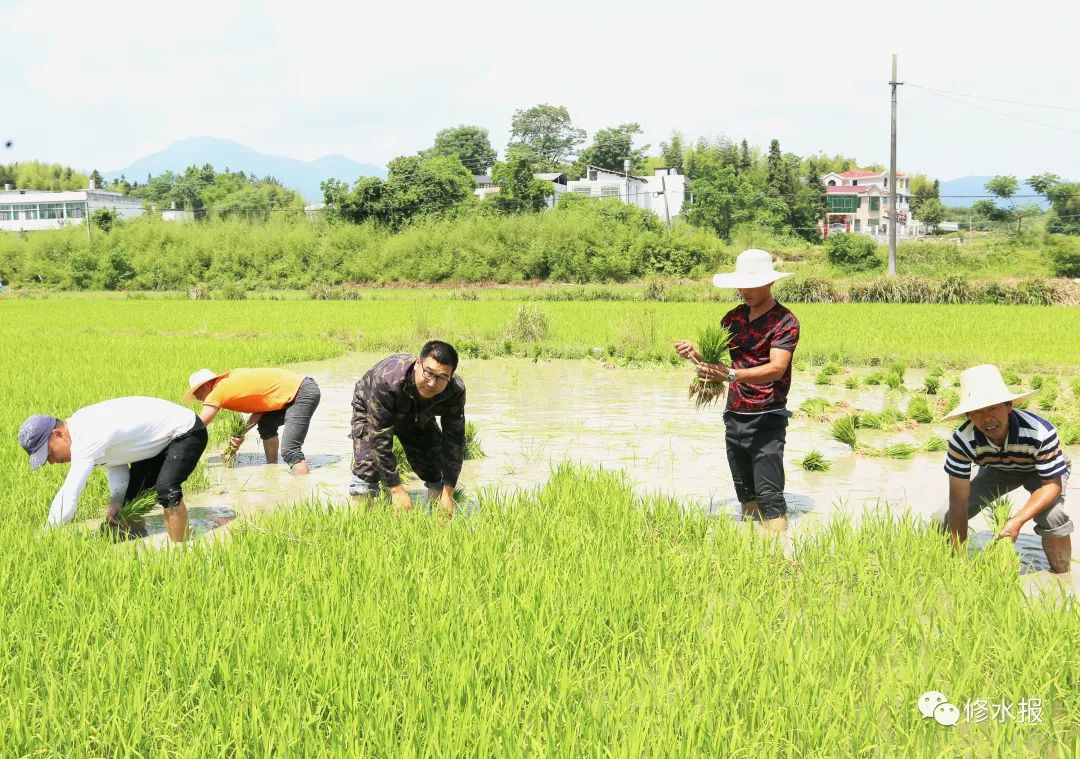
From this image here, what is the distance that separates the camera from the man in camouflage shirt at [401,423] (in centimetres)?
414

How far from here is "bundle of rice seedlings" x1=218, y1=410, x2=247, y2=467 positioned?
588 centimetres

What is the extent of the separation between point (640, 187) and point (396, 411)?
51.0 meters

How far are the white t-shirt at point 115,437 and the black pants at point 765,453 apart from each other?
2545 millimetres

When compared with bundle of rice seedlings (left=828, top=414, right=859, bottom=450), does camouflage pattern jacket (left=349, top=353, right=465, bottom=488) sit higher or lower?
higher

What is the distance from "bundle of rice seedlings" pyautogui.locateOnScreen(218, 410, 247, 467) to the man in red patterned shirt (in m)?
3.11

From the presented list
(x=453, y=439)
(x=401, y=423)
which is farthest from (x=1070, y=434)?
(x=401, y=423)

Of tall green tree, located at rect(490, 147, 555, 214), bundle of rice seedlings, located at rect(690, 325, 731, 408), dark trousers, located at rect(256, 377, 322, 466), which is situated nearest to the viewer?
bundle of rice seedlings, located at rect(690, 325, 731, 408)

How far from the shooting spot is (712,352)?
4551 millimetres

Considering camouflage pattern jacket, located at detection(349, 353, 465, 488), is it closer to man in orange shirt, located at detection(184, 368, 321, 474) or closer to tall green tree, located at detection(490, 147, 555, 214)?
man in orange shirt, located at detection(184, 368, 321, 474)

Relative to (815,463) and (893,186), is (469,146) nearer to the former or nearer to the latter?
(893,186)

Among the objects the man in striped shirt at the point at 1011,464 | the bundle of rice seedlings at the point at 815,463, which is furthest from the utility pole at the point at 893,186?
the man in striped shirt at the point at 1011,464

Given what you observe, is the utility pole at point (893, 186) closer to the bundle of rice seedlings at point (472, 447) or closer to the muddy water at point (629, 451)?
the muddy water at point (629, 451)

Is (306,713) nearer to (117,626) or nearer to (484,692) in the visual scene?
(484,692)

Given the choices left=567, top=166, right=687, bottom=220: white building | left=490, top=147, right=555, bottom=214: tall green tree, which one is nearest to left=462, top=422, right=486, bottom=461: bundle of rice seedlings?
left=490, top=147, right=555, bottom=214: tall green tree
